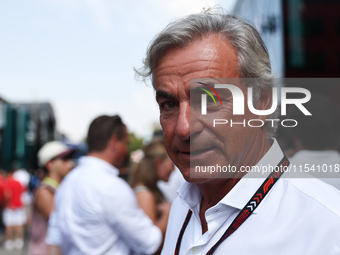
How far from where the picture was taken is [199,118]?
118cm

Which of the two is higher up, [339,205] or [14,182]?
[339,205]

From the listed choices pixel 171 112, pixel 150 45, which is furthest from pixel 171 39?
pixel 171 112

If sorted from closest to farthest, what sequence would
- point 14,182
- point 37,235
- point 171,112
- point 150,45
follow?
1. point 171,112
2. point 150,45
3. point 37,235
4. point 14,182

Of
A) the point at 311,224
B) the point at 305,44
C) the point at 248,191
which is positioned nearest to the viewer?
the point at 311,224

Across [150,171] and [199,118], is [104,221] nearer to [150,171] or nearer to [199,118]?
[150,171]

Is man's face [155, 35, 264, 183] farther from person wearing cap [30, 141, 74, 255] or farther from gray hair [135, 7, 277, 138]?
person wearing cap [30, 141, 74, 255]

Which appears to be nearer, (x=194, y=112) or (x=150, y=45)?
(x=194, y=112)

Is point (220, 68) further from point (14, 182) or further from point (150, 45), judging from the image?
point (14, 182)

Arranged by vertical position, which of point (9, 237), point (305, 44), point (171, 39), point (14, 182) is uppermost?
point (305, 44)

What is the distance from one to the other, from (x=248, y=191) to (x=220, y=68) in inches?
17.0

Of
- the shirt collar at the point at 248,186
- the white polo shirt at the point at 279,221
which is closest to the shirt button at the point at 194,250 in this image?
the white polo shirt at the point at 279,221

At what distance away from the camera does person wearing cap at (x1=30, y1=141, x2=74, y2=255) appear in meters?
3.94

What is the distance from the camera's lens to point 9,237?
9.16m

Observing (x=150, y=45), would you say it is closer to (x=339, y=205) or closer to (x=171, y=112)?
(x=171, y=112)
